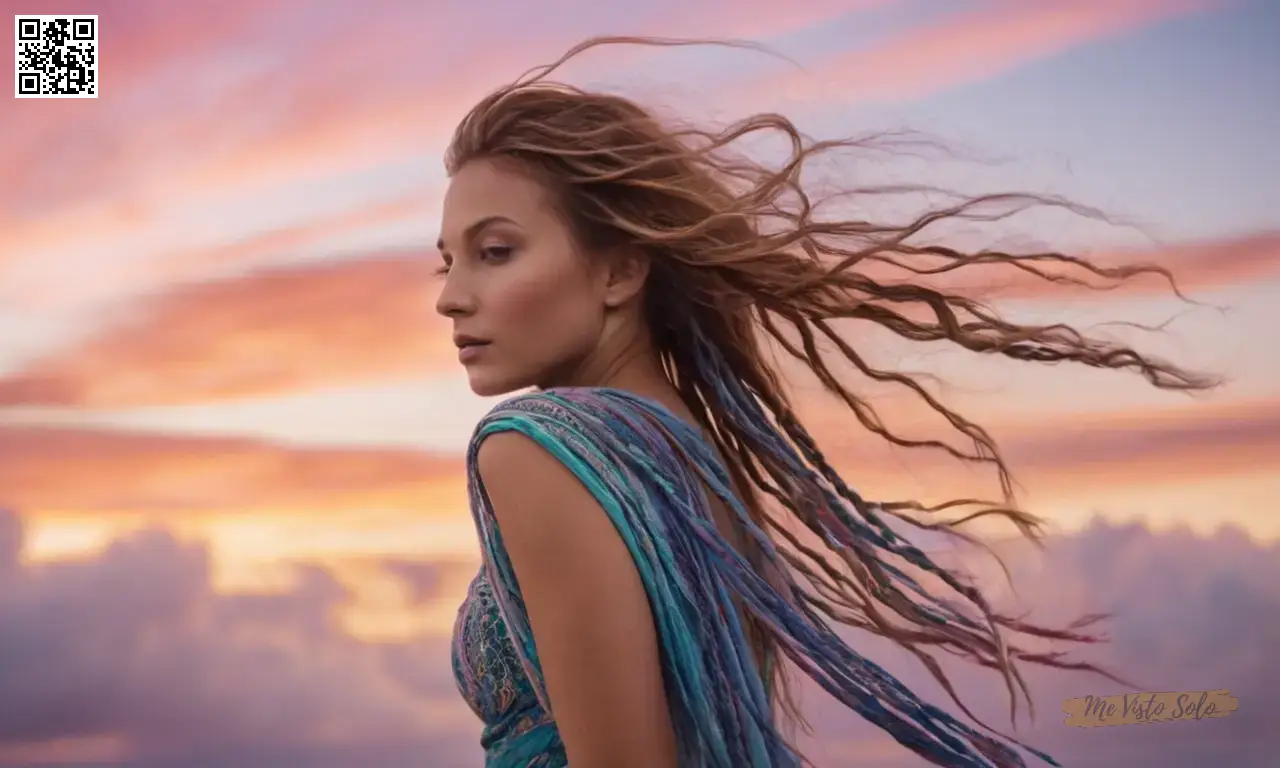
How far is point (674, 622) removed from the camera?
1990mm

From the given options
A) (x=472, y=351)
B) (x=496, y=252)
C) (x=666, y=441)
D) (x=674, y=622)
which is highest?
(x=496, y=252)

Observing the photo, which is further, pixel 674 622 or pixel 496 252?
pixel 496 252

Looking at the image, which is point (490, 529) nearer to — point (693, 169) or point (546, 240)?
point (546, 240)

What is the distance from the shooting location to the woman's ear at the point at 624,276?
7.68 ft

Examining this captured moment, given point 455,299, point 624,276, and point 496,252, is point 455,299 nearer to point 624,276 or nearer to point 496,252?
point 496,252

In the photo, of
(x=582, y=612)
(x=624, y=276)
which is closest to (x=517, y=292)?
(x=624, y=276)

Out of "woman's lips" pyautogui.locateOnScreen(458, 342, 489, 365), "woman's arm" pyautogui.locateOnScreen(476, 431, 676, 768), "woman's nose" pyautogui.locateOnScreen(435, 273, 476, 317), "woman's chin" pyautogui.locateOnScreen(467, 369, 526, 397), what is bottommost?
"woman's arm" pyautogui.locateOnScreen(476, 431, 676, 768)

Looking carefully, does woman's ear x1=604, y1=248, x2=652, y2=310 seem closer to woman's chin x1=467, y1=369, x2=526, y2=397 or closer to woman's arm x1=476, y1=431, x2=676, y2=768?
woman's chin x1=467, y1=369, x2=526, y2=397

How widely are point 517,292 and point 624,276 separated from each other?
0.62 feet

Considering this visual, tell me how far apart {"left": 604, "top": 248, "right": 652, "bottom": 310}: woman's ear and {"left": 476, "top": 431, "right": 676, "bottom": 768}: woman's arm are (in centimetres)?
42

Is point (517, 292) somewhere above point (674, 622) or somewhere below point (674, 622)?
above

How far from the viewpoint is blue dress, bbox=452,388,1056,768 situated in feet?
6.56

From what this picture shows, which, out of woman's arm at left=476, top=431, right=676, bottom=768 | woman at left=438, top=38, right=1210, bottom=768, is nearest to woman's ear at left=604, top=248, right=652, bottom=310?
woman at left=438, top=38, right=1210, bottom=768

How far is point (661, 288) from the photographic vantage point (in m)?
2.46
